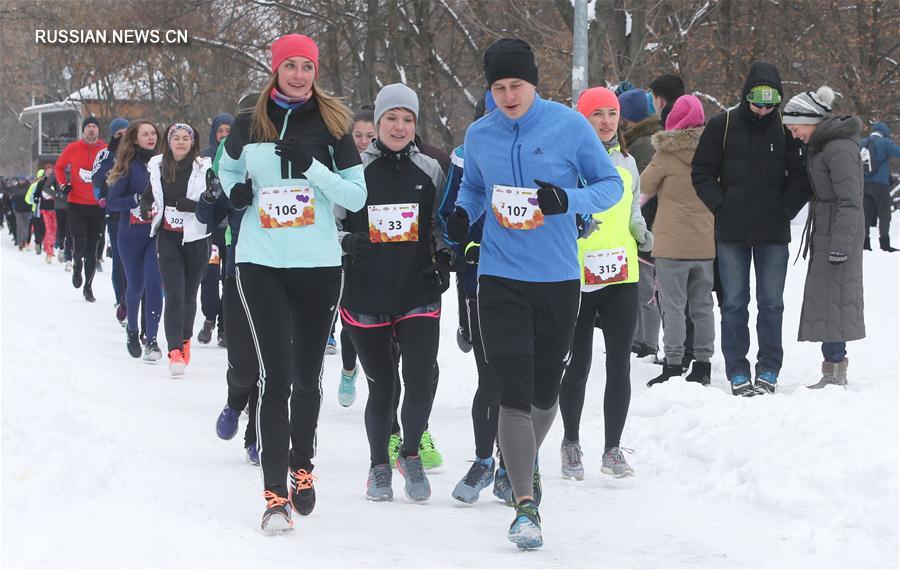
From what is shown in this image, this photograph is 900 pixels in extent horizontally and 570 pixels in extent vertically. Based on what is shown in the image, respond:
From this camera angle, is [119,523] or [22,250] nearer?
[119,523]

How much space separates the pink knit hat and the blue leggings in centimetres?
450

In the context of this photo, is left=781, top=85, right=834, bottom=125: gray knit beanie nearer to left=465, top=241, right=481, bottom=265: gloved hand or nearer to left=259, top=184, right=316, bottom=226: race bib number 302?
left=465, top=241, right=481, bottom=265: gloved hand

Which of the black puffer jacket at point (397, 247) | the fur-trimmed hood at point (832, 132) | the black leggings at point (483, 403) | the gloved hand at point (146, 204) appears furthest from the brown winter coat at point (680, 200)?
the gloved hand at point (146, 204)

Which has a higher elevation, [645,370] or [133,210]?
[133,210]

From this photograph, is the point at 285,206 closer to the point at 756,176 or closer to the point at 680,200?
the point at 756,176

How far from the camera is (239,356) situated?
6.95 meters

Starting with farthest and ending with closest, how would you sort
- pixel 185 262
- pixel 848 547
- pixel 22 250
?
pixel 22 250
pixel 185 262
pixel 848 547

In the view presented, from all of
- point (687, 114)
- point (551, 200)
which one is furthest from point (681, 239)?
point (551, 200)

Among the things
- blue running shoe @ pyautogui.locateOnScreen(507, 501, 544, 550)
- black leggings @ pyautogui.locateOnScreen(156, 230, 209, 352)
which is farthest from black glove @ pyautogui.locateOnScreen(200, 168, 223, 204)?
black leggings @ pyautogui.locateOnScreen(156, 230, 209, 352)

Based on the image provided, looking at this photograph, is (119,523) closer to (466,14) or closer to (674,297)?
(674,297)

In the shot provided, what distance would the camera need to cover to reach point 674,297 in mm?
9898

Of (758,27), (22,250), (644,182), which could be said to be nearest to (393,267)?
(644,182)

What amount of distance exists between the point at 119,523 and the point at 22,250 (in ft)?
101

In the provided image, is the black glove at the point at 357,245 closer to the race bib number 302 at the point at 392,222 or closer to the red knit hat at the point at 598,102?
the race bib number 302 at the point at 392,222
